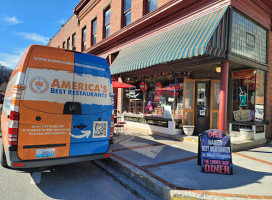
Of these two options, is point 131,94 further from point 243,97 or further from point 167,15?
point 243,97

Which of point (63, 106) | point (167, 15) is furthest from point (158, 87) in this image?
point (63, 106)

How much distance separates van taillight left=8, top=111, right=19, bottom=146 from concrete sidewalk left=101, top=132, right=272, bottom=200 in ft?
7.96

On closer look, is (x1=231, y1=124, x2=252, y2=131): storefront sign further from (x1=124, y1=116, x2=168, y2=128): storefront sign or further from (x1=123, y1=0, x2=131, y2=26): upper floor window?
(x1=123, y1=0, x2=131, y2=26): upper floor window

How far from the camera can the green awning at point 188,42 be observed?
6.17m

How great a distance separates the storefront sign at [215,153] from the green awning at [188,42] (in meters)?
2.52

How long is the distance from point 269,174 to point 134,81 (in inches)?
335

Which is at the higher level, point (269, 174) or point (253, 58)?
point (253, 58)

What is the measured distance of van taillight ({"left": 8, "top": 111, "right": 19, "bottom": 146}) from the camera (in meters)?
3.41

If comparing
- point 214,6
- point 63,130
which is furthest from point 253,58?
point 63,130

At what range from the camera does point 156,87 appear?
10.4 m

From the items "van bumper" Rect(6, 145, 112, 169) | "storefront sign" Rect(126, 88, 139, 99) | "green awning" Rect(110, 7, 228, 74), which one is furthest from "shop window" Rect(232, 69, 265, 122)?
"van bumper" Rect(6, 145, 112, 169)

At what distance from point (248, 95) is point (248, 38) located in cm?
228

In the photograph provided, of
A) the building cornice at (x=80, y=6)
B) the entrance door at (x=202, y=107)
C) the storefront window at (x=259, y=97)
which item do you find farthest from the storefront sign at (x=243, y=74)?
the building cornice at (x=80, y=6)

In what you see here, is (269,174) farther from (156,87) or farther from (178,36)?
(156,87)
